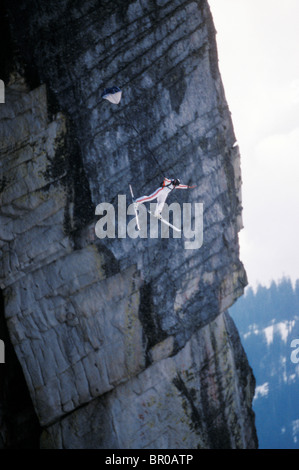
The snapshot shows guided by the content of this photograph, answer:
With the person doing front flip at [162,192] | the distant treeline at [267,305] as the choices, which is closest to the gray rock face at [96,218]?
the person doing front flip at [162,192]

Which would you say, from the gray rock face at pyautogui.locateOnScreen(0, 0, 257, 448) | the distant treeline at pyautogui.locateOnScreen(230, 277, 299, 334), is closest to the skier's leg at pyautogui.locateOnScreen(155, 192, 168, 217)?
the gray rock face at pyautogui.locateOnScreen(0, 0, 257, 448)

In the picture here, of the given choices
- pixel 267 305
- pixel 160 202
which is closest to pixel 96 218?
pixel 160 202

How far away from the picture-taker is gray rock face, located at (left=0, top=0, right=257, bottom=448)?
5871mm

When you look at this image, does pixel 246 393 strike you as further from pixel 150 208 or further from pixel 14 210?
pixel 14 210

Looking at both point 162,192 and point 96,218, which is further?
point 162,192

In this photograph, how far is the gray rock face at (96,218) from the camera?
5.87 m

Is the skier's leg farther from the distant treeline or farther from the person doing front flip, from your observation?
the distant treeline

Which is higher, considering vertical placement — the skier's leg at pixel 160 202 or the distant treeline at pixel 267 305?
the distant treeline at pixel 267 305

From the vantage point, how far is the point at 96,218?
621cm

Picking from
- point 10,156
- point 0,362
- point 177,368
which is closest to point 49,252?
point 10,156

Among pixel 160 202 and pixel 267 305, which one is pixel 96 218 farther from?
pixel 267 305

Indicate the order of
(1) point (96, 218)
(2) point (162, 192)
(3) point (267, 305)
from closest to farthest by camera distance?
(1) point (96, 218) < (2) point (162, 192) < (3) point (267, 305)

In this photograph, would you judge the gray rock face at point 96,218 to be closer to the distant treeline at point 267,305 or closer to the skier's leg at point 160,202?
the skier's leg at point 160,202

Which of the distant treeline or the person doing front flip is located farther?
the distant treeline
